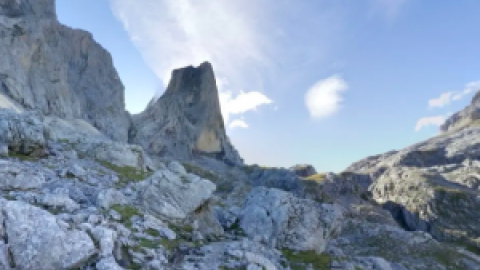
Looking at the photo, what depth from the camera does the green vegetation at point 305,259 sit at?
22844 millimetres

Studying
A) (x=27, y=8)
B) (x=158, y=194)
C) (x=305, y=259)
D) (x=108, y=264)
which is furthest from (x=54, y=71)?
(x=108, y=264)

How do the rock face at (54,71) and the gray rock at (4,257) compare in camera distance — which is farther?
the rock face at (54,71)

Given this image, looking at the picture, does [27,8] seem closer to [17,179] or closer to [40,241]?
[17,179]

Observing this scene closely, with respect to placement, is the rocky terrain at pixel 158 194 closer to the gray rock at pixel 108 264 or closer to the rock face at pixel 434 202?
the gray rock at pixel 108 264

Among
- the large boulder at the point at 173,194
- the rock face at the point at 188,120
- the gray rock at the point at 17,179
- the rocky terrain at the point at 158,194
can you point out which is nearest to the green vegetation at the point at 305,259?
the rocky terrain at the point at 158,194

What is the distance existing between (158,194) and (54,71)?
312 feet

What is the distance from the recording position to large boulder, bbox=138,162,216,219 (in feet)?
77.3

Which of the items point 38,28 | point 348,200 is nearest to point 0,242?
point 38,28

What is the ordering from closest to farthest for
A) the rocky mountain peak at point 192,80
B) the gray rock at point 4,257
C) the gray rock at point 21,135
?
the gray rock at point 4,257, the gray rock at point 21,135, the rocky mountain peak at point 192,80

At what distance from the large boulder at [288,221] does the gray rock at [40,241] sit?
1533cm

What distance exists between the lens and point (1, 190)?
18266 millimetres

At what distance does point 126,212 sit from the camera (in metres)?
20.3

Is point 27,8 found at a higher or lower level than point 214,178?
higher

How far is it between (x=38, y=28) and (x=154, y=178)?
3920 inches
